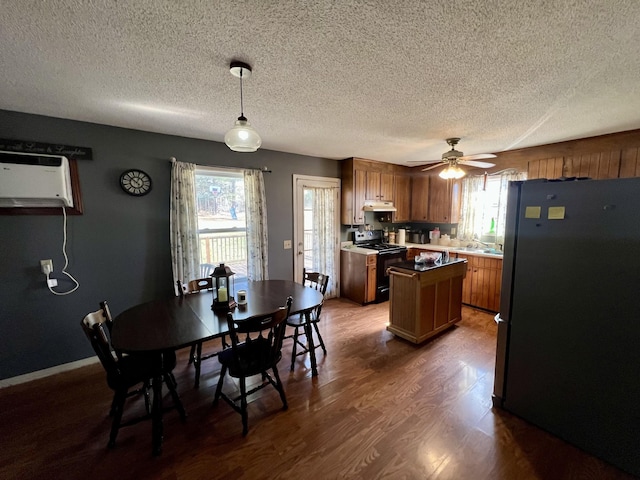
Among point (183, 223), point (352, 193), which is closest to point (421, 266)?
point (352, 193)

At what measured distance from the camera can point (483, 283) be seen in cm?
416

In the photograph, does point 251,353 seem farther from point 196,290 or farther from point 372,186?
point 372,186

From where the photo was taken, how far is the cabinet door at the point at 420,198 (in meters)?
5.27

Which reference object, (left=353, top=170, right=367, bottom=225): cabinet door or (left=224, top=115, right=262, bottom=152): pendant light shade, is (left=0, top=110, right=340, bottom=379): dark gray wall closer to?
(left=224, top=115, right=262, bottom=152): pendant light shade

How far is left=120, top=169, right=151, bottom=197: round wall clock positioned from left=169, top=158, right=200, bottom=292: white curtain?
0.85ft

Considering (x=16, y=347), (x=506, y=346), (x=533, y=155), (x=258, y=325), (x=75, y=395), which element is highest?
(x=533, y=155)

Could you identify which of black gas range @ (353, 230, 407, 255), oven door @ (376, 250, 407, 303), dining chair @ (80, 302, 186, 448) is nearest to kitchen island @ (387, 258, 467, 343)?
oven door @ (376, 250, 407, 303)

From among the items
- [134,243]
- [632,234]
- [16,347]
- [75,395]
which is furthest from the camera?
[134,243]

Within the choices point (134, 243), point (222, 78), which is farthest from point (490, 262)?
point (134, 243)

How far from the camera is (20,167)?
236 centimetres

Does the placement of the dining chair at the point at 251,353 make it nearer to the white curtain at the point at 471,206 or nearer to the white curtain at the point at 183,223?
the white curtain at the point at 183,223

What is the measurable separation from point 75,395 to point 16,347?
0.79 meters

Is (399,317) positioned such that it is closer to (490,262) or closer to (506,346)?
(506,346)

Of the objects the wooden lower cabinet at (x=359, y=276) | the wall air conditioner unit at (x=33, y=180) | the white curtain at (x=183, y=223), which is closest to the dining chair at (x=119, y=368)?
the white curtain at (x=183, y=223)
